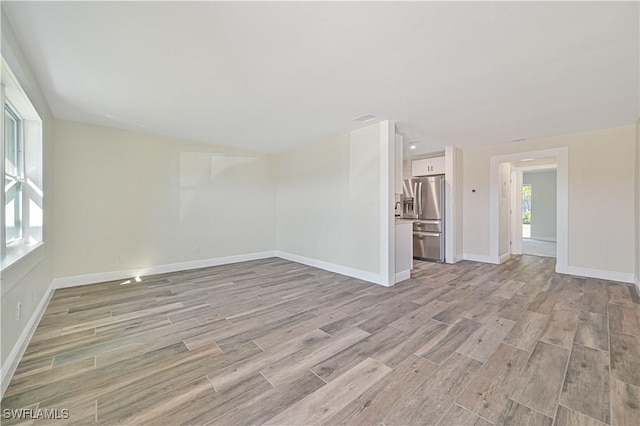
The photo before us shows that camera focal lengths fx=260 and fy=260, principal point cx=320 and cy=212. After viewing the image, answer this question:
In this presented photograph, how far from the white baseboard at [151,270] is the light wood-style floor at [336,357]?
0.23 m

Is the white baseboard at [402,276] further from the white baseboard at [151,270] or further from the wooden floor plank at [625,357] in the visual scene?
the white baseboard at [151,270]

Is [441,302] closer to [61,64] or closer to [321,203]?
[321,203]

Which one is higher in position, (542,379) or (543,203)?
(543,203)

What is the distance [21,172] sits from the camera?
284 centimetres

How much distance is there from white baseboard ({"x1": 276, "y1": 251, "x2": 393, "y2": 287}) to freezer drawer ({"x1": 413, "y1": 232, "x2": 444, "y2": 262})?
7.64ft

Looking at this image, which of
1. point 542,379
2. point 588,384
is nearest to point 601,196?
point 588,384

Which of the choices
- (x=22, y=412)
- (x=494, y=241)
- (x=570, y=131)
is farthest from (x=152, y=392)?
(x=570, y=131)

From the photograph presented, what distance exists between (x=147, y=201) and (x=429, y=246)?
5.71 meters

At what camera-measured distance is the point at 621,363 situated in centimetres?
198

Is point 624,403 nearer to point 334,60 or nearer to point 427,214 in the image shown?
point 334,60

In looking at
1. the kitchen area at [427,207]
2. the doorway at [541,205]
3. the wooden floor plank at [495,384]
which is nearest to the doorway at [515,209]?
the kitchen area at [427,207]

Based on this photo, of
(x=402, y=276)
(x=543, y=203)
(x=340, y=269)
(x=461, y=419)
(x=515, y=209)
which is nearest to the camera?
(x=461, y=419)

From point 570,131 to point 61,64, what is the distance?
687 centimetres

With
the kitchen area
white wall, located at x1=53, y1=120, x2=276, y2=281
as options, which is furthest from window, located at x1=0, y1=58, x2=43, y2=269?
the kitchen area
